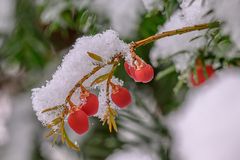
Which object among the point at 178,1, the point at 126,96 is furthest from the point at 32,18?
the point at 126,96

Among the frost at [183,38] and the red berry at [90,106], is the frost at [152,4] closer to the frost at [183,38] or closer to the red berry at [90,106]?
the frost at [183,38]

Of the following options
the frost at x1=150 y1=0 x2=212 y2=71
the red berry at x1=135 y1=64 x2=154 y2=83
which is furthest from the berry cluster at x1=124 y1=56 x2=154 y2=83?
the frost at x1=150 y1=0 x2=212 y2=71

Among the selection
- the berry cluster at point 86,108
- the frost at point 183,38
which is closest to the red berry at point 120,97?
the berry cluster at point 86,108

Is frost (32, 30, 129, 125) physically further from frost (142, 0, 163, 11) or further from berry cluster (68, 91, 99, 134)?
frost (142, 0, 163, 11)

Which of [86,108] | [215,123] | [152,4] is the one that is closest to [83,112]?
[86,108]

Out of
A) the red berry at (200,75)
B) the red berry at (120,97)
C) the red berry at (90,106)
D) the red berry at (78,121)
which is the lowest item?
the red berry at (78,121)

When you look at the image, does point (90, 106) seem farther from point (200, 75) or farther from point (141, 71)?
point (200, 75)
